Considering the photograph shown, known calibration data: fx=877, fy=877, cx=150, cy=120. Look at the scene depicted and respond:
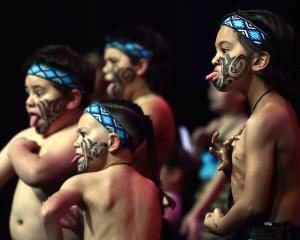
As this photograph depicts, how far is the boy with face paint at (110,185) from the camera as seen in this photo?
3498 millimetres

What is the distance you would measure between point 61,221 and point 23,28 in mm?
2397

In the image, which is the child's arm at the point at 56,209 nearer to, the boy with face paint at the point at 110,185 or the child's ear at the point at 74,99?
the boy with face paint at the point at 110,185

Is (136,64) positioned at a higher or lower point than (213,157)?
higher

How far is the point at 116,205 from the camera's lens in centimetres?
352

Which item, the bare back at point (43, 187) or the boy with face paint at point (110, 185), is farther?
the bare back at point (43, 187)

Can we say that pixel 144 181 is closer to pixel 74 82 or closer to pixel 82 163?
pixel 82 163

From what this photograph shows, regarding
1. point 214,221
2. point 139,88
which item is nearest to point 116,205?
point 214,221

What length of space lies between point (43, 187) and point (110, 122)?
21.0 inches

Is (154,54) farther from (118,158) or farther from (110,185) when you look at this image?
(110,185)

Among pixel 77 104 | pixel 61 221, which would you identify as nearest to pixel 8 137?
pixel 77 104

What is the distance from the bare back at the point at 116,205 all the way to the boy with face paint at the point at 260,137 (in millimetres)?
393

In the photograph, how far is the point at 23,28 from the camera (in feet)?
19.1

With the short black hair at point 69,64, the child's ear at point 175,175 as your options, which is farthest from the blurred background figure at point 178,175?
the short black hair at point 69,64

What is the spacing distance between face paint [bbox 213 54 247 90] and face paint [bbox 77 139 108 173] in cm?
60
